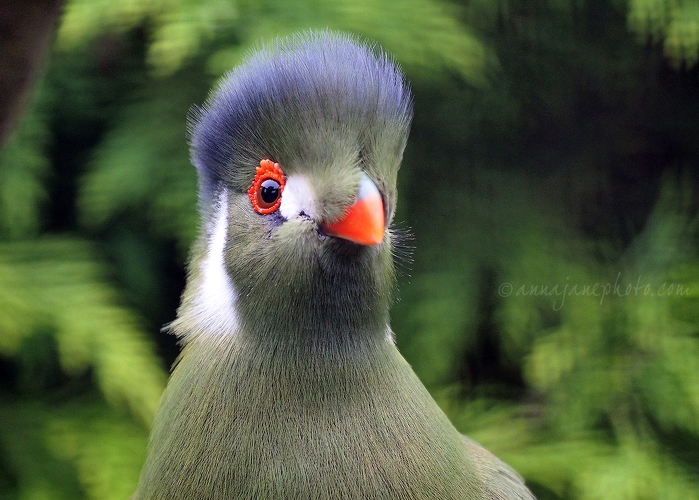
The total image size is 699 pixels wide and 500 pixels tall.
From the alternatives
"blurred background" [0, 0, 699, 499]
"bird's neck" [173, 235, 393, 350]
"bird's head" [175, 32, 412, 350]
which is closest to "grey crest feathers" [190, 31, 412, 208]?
"bird's head" [175, 32, 412, 350]

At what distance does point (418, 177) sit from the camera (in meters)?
2.41

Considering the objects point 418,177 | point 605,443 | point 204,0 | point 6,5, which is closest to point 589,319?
point 605,443

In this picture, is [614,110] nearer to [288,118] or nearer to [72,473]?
[288,118]

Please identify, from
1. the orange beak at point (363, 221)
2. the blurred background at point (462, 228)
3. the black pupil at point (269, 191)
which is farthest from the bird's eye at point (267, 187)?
the blurred background at point (462, 228)

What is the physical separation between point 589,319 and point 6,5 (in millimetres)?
1706

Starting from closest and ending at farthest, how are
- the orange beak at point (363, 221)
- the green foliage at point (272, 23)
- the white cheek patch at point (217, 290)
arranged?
1. the orange beak at point (363, 221)
2. the white cheek patch at point (217, 290)
3. the green foliage at point (272, 23)

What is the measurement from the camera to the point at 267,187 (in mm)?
1076

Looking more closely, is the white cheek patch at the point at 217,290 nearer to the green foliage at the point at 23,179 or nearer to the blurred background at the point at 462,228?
the blurred background at the point at 462,228

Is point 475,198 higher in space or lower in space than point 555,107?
lower

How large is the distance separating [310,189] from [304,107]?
4.6 inches

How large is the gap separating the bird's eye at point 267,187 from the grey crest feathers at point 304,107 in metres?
0.02

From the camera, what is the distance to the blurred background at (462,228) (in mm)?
2061

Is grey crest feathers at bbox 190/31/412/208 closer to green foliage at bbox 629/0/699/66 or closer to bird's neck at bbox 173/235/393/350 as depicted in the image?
bird's neck at bbox 173/235/393/350

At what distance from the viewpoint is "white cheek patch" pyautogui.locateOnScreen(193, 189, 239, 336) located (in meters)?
1.15
